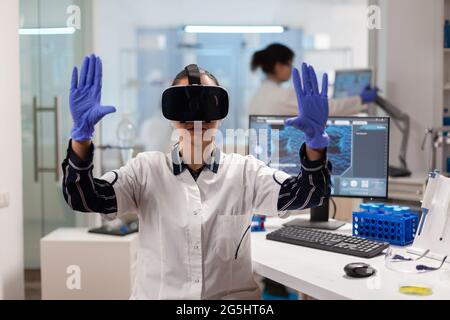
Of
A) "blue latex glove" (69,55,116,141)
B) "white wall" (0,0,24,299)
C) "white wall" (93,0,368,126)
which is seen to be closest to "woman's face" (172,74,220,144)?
"blue latex glove" (69,55,116,141)

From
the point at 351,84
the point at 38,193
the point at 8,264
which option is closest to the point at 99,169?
the point at 38,193

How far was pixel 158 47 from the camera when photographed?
246 inches

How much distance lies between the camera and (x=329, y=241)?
5.88 feet

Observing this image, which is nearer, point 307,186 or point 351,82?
point 307,186

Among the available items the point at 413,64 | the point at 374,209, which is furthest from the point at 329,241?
the point at 413,64

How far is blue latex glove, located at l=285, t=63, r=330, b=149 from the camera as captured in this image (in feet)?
4.26

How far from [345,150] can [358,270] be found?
0.66 m

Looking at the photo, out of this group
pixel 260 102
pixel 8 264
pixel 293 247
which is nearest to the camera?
pixel 293 247

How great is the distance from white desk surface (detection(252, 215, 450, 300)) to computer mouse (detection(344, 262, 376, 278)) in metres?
0.01

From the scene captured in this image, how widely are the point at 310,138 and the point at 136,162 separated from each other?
0.47 meters

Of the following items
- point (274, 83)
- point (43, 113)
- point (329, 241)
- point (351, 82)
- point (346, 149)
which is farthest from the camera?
point (351, 82)

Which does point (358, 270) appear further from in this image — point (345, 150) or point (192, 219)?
point (345, 150)
